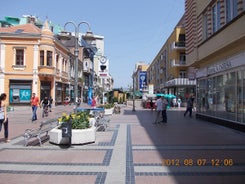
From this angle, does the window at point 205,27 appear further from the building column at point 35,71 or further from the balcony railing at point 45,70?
the building column at point 35,71

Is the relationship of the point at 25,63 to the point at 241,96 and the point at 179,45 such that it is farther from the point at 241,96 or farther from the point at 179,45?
the point at 241,96

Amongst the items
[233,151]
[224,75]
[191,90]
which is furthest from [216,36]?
[191,90]

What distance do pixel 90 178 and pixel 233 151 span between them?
482cm

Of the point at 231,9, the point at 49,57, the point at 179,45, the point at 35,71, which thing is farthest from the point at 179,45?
the point at 231,9

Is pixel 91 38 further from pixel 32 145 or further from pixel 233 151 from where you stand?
pixel 233 151

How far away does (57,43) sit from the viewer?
4041cm

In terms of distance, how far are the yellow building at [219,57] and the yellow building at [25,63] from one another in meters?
20.3

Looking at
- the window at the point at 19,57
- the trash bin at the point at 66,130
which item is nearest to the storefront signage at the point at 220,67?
the trash bin at the point at 66,130

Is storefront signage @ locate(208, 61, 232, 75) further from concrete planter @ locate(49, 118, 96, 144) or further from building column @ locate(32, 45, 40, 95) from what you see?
building column @ locate(32, 45, 40, 95)

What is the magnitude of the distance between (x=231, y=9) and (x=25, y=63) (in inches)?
1105

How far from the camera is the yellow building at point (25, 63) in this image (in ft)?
119

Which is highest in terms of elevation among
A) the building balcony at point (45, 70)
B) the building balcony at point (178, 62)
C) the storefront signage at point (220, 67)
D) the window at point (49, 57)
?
the building balcony at point (178, 62)

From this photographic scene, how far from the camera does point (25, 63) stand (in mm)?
36688

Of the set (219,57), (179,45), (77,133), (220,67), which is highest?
(179,45)
